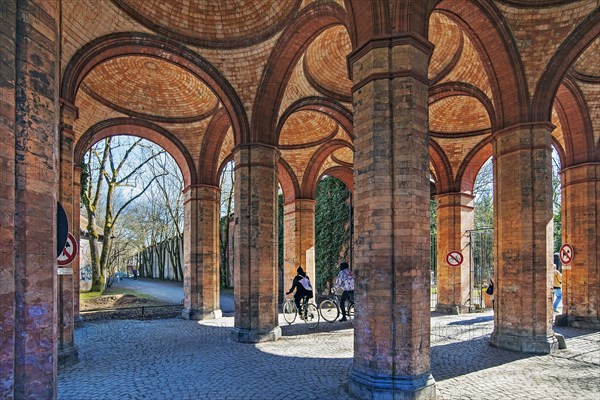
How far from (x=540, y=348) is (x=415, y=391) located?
4665 mm

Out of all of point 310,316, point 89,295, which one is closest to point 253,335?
point 310,316

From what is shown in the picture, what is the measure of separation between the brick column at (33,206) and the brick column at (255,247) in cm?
636

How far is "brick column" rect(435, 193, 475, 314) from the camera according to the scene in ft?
54.8

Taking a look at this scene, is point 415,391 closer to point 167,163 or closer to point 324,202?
point 324,202

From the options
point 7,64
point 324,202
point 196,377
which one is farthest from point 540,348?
point 324,202

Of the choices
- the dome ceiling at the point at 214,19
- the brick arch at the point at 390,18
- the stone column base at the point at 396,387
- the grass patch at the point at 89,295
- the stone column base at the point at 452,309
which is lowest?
the stone column base at the point at 452,309

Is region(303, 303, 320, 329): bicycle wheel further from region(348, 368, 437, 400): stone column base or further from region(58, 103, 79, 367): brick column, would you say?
region(348, 368, 437, 400): stone column base

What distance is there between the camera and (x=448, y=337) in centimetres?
1092

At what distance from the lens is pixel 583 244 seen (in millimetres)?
12539

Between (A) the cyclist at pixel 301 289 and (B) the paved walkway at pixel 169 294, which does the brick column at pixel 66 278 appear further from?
(B) the paved walkway at pixel 169 294

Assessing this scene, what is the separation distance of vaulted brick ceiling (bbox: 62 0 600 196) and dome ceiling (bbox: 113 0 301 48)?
23 millimetres

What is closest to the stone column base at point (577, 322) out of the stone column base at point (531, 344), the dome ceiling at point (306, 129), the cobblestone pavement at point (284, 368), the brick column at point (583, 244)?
the brick column at point (583, 244)

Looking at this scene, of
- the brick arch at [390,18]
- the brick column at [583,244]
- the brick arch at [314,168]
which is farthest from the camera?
the brick arch at [314,168]

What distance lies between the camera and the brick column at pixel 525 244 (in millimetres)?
8922
